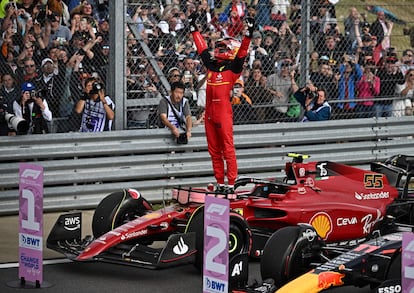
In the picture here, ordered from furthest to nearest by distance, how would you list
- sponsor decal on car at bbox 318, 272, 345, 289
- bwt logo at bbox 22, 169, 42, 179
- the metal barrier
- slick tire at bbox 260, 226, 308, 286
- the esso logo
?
the metal barrier, bwt logo at bbox 22, 169, 42, 179, slick tire at bbox 260, 226, 308, 286, sponsor decal on car at bbox 318, 272, 345, 289, the esso logo

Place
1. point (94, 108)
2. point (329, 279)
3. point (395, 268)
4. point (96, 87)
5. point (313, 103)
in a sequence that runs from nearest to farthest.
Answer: point (329, 279), point (395, 268), point (96, 87), point (94, 108), point (313, 103)

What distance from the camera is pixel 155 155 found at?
13883 mm

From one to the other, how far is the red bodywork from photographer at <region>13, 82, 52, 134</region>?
2.94m

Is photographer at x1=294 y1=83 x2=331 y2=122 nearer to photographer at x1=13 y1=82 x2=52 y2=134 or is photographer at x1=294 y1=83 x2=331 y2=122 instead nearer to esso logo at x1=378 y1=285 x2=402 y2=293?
photographer at x1=13 y1=82 x2=52 y2=134

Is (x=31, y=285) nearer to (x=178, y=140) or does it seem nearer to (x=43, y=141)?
(x=43, y=141)

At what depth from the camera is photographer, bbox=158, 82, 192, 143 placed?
45.6 feet

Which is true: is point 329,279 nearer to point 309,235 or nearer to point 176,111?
point 309,235

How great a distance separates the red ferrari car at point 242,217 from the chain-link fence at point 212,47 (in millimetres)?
2262

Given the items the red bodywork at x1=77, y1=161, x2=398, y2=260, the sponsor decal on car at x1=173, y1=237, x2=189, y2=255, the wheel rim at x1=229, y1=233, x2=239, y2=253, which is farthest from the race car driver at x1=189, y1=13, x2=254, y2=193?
the sponsor decal on car at x1=173, y1=237, x2=189, y2=255

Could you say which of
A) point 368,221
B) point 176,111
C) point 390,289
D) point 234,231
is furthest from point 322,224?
point 176,111

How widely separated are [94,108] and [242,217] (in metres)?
3.88

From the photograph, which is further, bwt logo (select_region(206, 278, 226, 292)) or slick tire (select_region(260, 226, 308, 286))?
slick tire (select_region(260, 226, 308, 286))

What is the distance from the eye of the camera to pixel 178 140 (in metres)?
14.0

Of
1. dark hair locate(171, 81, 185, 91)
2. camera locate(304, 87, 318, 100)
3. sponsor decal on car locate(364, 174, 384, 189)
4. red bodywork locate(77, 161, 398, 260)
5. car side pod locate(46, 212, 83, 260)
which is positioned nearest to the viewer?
car side pod locate(46, 212, 83, 260)
